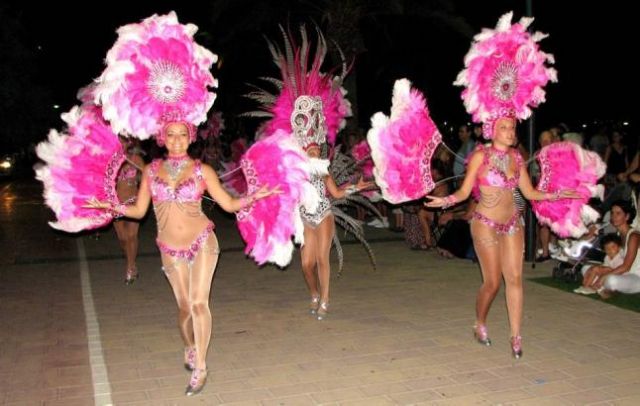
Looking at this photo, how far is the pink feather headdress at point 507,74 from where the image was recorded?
5.50 metres

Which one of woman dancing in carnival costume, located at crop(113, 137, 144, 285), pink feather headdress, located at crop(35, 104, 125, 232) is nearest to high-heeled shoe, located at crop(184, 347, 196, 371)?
pink feather headdress, located at crop(35, 104, 125, 232)

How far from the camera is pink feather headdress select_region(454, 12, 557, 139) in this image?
550 cm

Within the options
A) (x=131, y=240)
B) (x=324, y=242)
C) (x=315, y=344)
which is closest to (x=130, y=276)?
(x=131, y=240)

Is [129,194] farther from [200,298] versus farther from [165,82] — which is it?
[200,298]

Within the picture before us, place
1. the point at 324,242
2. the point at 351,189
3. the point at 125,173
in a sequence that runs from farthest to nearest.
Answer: the point at 125,173 → the point at 324,242 → the point at 351,189

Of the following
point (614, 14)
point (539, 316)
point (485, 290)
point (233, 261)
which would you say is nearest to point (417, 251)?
point (233, 261)

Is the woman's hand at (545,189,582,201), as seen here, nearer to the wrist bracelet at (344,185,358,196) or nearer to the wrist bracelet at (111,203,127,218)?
the wrist bracelet at (344,185,358,196)

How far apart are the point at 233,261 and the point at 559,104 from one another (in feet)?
67.4

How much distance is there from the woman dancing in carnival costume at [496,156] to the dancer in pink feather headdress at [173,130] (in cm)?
126

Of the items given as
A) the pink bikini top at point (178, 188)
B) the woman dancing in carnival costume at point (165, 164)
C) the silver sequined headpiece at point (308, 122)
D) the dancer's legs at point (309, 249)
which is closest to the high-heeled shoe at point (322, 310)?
the dancer's legs at point (309, 249)

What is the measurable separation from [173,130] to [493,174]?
2518 mm

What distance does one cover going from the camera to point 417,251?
1087 centimetres

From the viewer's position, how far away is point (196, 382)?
484 cm

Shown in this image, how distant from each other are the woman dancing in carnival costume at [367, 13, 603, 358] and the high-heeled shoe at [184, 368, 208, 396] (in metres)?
2.03
